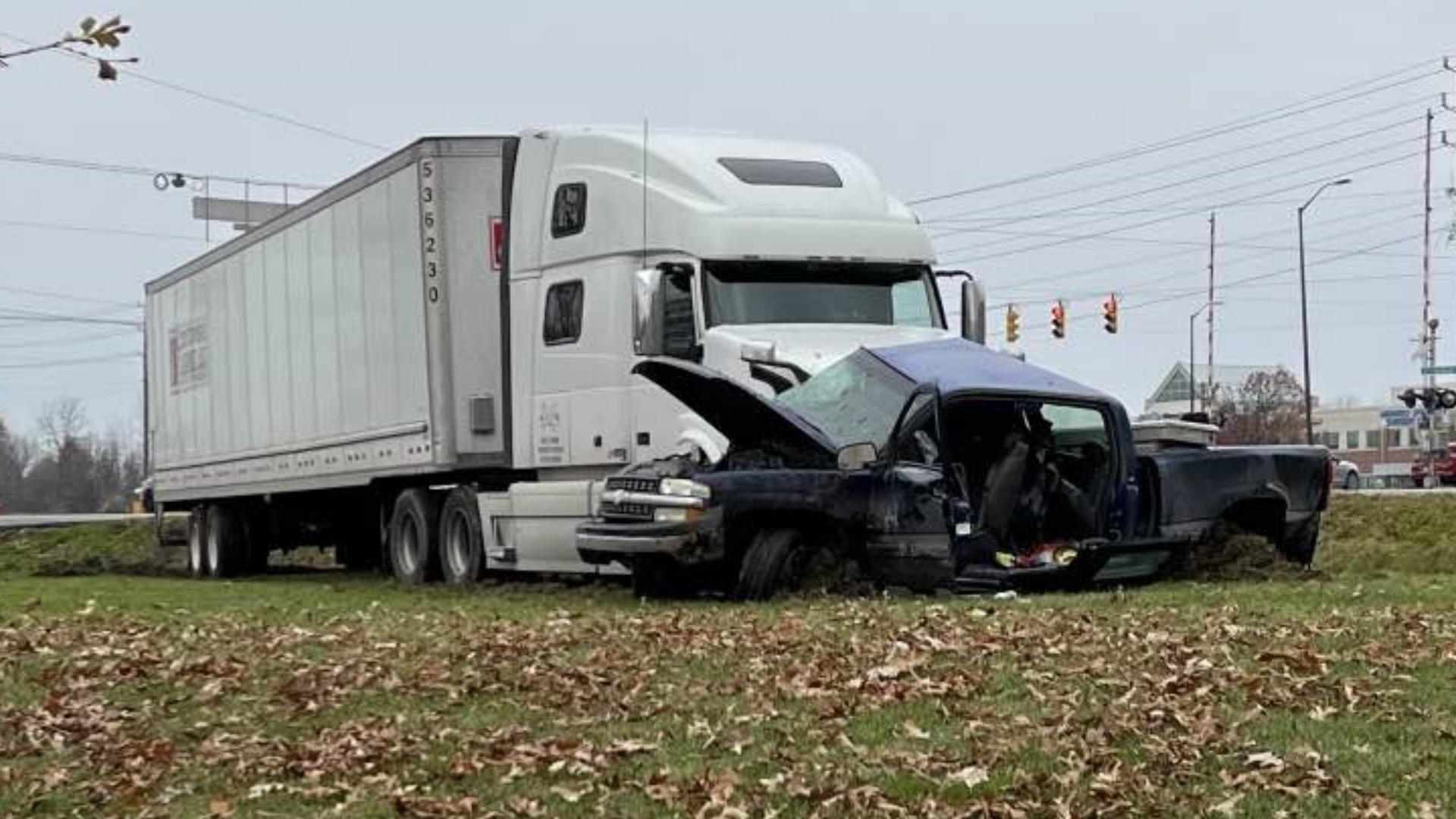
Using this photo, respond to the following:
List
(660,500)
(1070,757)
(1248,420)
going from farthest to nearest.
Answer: (1248,420), (660,500), (1070,757)

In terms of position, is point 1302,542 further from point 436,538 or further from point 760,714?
point 760,714

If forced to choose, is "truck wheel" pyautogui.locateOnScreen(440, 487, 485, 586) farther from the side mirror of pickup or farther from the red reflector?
the side mirror of pickup

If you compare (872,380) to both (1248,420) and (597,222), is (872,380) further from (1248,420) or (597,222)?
(1248,420)

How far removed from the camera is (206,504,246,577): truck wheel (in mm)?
25516

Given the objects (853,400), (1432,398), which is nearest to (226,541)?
(853,400)

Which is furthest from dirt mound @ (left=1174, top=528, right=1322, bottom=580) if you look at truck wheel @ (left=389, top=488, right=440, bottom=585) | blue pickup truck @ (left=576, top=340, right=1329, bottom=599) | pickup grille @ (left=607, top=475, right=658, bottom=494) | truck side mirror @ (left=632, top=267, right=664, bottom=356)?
truck wheel @ (left=389, top=488, right=440, bottom=585)

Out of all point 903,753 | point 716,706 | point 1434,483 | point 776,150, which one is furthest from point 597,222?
point 1434,483

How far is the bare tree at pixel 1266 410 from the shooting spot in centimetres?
9181

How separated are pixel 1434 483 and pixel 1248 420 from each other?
35.8 meters

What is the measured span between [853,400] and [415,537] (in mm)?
7372

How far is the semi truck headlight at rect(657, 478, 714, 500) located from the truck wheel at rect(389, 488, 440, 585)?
6.18m

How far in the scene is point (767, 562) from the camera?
44.2 feet

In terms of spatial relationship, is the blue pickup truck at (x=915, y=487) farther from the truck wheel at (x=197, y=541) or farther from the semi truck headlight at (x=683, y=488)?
the truck wheel at (x=197, y=541)

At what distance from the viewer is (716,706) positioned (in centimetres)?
780
